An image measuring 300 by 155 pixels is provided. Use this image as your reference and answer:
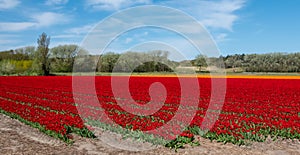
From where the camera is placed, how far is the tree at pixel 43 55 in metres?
61.5

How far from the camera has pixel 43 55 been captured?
62.0 metres

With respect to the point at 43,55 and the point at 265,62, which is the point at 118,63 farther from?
the point at 265,62

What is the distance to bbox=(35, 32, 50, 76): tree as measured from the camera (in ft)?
202

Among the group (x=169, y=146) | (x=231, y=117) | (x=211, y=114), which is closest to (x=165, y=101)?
(x=211, y=114)

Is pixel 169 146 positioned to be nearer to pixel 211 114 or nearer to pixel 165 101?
pixel 211 114

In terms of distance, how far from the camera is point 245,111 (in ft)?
43.0

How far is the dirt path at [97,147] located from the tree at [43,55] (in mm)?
54625

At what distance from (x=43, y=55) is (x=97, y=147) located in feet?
190

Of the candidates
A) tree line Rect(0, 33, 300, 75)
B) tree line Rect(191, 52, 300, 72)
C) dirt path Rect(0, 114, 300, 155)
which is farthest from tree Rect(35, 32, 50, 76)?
dirt path Rect(0, 114, 300, 155)

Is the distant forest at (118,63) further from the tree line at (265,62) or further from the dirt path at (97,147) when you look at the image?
the dirt path at (97,147)

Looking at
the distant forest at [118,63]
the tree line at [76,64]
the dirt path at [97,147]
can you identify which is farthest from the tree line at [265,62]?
the dirt path at [97,147]

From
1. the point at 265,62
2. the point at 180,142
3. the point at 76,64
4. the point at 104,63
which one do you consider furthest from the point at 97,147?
the point at 265,62

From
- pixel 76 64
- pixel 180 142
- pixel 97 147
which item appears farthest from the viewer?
pixel 76 64

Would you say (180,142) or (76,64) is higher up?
(76,64)
